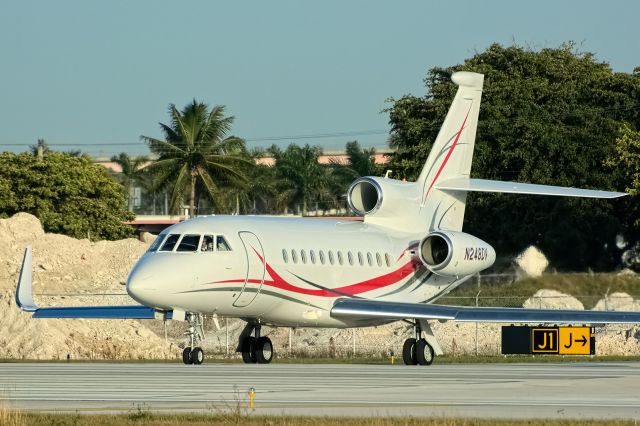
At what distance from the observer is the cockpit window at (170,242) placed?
31188mm

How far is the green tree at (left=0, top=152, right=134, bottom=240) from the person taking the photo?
261ft

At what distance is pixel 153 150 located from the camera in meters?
73.5

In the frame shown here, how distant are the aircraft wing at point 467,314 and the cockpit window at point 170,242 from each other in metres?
4.91

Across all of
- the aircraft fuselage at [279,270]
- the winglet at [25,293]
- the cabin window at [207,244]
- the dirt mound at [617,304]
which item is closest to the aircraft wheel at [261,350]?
the aircraft fuselage at [279,270]

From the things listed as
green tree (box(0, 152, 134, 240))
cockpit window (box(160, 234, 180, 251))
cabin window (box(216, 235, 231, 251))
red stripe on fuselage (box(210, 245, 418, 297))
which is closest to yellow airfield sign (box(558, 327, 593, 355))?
red stripe on fuselage (box(210, 245, 418, 297))

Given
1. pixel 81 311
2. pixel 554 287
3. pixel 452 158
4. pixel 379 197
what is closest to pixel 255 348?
pixel 81 311

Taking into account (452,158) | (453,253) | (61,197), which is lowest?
(453,253)

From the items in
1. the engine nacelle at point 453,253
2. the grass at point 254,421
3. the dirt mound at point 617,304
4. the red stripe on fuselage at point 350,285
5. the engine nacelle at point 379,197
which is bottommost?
the dirt mound at point 617,304

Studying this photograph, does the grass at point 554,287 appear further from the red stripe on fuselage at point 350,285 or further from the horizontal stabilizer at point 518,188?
the red stripe on fuselage at point 350,285

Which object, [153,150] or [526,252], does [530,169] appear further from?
[153,150]

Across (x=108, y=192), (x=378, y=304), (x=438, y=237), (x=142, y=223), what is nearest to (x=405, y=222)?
(x=438, y=237)

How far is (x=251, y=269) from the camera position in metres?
32.0

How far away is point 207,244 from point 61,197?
5201cm

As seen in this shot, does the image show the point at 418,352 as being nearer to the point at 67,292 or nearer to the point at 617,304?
the point at 617,304
